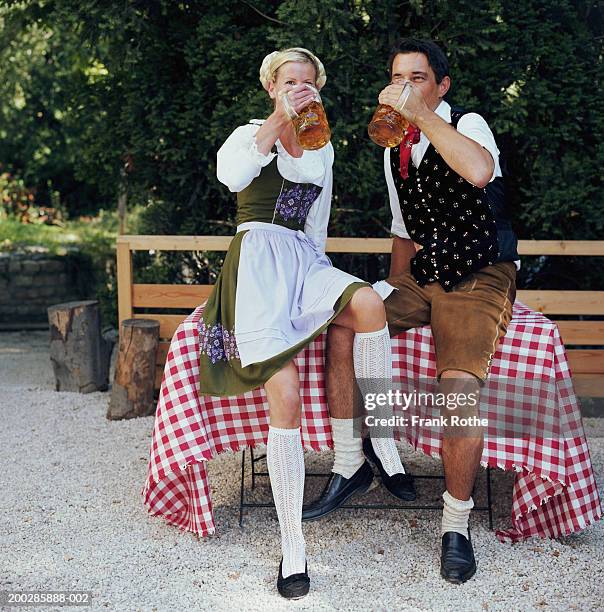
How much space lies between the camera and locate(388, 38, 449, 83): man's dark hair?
9.77ft

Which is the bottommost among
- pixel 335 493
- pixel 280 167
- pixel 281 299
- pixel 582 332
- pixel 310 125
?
pixel 335 493

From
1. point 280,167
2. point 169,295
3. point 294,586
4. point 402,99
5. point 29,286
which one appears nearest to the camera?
point 294,586

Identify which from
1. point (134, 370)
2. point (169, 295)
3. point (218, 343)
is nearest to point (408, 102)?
point (218, 343)

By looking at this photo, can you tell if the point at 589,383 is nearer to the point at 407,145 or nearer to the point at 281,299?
the point at 407,145

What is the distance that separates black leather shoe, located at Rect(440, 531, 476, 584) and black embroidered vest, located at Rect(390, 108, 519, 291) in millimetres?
887

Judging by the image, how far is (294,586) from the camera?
2619 mm

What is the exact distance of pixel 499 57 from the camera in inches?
187

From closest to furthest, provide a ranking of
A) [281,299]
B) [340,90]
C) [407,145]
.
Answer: [281,299] < [407,145] < [340,90]

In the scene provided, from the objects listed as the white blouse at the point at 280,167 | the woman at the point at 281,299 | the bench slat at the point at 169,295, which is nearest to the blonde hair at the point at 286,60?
the woman at the point at 281,299

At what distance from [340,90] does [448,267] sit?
1.99 meters

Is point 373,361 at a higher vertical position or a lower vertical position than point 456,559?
higher

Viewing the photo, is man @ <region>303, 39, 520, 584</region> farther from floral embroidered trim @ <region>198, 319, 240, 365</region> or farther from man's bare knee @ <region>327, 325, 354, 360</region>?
floral embroidered trim @ <region>198, 319, 240, 365</region>

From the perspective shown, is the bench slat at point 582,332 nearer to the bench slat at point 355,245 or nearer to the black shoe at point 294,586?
the bench slat at point 355,245

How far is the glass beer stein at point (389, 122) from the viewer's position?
2742mm
